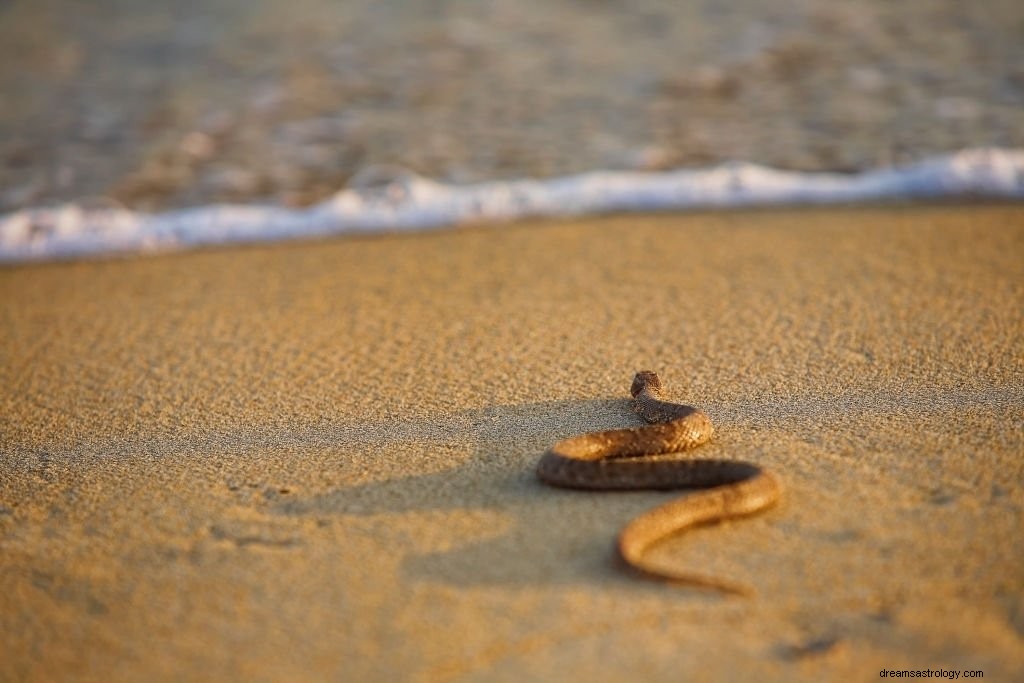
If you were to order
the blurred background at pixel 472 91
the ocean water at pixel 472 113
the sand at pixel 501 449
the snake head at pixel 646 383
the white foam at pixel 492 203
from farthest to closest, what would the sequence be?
the blurred background at pixel 472 91
the ocean water at pixel 472 113
the white foam at pixel 492 203
the snake head at pixel 646 383
the sand at pixel 501 449

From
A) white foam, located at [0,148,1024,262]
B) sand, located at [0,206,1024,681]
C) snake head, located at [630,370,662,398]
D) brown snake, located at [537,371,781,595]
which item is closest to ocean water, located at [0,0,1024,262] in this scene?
white foam, located at [0,148,1024,262]

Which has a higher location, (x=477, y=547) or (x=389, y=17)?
(x=389, y=17)

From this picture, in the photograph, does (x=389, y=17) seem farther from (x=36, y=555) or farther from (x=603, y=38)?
(x=36, y=555)

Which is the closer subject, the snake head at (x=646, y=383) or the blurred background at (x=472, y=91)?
the snake head at (x=646, y=383)

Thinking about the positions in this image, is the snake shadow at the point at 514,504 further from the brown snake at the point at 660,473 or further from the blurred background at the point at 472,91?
the blurred background at the point at 472,91

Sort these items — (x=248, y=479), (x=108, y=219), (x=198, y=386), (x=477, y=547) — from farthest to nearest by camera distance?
(x=108, y=219), (x=198, y=386), (x=248, y=479), (x=477, y=547)

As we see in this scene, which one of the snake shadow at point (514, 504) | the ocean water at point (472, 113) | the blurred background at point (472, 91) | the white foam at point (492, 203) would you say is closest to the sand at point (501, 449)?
the snake shadow at point (514, 504)

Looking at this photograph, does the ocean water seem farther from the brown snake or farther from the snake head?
the brown snake

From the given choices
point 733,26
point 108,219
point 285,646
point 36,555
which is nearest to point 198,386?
point 36,555
